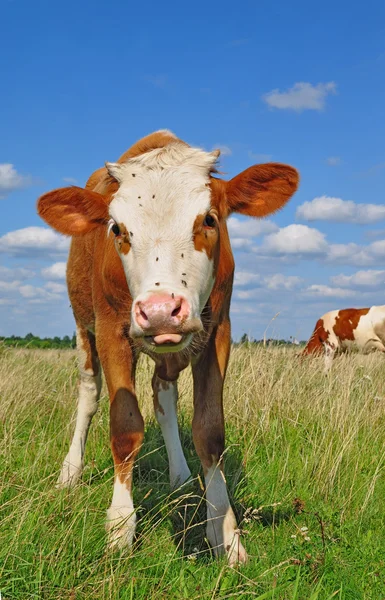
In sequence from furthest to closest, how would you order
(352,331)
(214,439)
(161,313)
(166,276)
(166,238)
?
(352,331), (214,439), (166,238), (166,276), (161,313)

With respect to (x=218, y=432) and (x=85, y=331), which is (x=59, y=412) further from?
(x=218, y=432)

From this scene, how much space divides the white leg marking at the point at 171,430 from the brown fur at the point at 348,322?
14.8 m

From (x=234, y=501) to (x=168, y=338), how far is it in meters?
2.08

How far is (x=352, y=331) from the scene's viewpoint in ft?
65.6

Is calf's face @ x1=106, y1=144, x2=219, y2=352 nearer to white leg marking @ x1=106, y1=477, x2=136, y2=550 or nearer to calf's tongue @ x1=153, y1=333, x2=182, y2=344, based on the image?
Result: calf's tongue @ x1=153, y1=333, x2=182, y2=344

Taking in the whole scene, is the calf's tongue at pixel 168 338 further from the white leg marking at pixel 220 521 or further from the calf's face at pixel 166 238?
the white leg marking at pixel 220 521

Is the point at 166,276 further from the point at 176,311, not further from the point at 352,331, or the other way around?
the point at 352,331

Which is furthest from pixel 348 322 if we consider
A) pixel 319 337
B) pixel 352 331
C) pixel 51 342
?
pixel 51 342

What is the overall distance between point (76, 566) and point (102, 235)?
2.28 m

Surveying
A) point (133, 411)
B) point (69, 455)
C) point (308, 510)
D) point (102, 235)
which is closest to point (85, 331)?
point (69, 455)

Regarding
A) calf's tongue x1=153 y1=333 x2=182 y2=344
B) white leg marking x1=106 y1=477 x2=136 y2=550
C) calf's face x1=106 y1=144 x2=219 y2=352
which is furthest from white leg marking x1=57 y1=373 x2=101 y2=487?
calf's tongue x1=153 y1=333 x2=182 y2=344

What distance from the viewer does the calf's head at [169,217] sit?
3359 mm

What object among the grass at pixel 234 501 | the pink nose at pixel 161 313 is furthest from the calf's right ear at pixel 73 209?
the grass at pixel 234 501

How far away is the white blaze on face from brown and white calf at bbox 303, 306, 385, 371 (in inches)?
619
